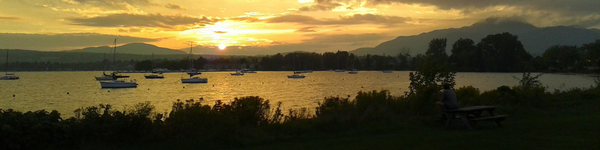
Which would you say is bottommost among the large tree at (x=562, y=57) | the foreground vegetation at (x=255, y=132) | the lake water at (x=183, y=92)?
the lake water at (x=183, y=92)

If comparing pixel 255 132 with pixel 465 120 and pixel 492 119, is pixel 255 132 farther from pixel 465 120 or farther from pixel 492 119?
pixel 492 119

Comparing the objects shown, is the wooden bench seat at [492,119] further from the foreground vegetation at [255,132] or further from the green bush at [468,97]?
the green bush at [468,97]

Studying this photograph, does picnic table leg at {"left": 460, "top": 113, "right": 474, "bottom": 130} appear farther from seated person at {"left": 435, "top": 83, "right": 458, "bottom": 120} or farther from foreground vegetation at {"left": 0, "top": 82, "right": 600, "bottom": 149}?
seated person at {"left": 435, "top": 83, "right": 458, "bottom": 120}

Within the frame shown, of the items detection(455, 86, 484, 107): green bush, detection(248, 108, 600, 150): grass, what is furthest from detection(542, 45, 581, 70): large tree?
detection(248, 108, 600, 150): grass

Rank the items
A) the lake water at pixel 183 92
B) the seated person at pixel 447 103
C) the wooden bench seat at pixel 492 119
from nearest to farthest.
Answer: the wooden bench seat at pixel 492 119, the seated person at pixel 447 103, the lake water at pixel 183 92

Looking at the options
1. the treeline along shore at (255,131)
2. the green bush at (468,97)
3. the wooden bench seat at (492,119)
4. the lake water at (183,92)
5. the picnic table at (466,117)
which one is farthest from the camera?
the lake water at (183,92)

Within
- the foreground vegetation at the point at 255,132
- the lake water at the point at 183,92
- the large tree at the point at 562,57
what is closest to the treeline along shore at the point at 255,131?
the foreground vegetation at the point at 255,132

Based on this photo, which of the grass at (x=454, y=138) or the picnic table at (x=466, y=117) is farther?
the picnic table at (x=466, y=117)

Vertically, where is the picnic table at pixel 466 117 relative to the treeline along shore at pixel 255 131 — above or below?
above

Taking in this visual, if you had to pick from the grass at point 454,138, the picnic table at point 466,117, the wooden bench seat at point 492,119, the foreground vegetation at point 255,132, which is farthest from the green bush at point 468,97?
the wooden bench seat at point 492,119

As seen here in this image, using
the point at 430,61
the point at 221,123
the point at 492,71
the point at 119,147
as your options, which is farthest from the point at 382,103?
the point at 492,71

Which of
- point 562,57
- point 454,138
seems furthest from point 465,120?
point 562,57

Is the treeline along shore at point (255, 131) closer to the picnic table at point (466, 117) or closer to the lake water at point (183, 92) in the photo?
the picnic table at point (466, 117)

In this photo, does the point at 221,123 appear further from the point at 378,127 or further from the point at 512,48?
the point at 512,48
